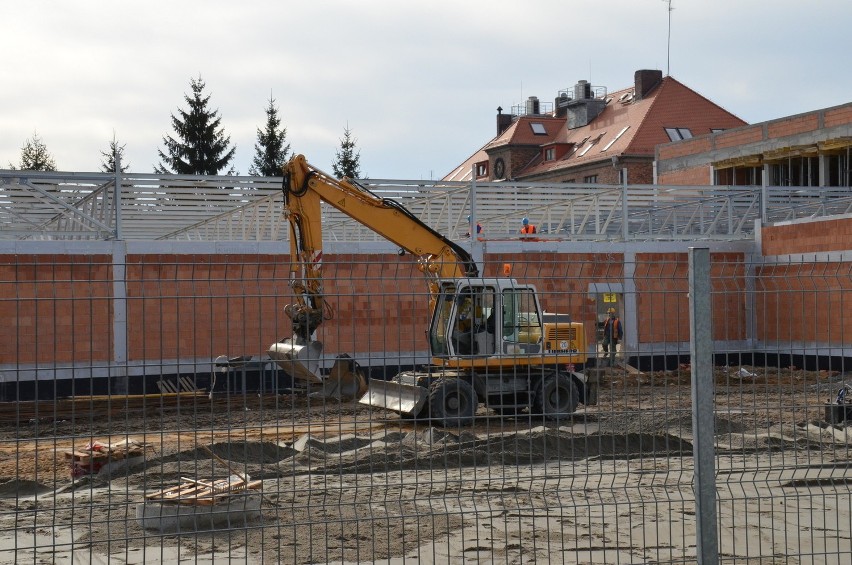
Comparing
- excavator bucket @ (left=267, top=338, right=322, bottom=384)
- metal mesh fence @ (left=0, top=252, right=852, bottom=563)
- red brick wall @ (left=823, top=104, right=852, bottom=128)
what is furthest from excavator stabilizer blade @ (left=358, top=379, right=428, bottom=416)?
red brick wall @ (left=823, top=104, right=852, bottom=128)

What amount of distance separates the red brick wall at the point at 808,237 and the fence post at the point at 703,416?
2045 centimetres

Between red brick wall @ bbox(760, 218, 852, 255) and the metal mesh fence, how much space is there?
354cm

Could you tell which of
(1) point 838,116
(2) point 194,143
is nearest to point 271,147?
(2) point 194,143

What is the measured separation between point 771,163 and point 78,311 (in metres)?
28.4

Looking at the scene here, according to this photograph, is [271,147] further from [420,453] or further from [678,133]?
[420,453]

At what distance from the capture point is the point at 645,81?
177 ft

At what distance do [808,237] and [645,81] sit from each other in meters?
30.4

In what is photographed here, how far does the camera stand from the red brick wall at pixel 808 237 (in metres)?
23.8

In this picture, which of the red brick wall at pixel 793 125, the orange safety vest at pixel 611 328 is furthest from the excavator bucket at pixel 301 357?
the red brick wall at pixel 793 125

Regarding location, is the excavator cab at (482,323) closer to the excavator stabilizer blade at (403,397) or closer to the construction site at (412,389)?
the construction site at (412,389)

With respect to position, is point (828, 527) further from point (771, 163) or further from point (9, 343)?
point (771, 163)

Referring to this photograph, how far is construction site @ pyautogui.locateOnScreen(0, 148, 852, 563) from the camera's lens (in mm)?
5902

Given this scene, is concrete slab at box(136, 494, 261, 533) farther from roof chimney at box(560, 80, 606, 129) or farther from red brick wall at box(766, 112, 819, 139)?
roof chimney at box(560, 80, 606, 129)

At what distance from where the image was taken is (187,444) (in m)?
13.0
